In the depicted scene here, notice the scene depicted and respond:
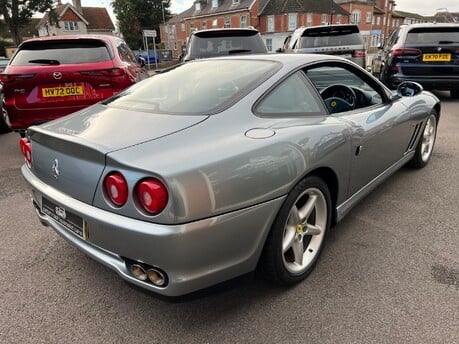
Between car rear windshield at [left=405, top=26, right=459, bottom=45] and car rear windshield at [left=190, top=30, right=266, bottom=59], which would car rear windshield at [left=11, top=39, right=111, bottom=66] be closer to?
car rear windshield at [left=190, top=30, right=266, bottom=59]

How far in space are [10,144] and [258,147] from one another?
17.7 feet

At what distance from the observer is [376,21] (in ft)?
199

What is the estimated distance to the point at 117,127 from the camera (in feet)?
6.69

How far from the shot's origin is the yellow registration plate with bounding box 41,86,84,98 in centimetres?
461

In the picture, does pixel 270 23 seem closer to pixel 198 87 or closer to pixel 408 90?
pixel 408 90

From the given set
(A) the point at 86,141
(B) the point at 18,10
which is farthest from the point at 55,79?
(B) the point at 18,10

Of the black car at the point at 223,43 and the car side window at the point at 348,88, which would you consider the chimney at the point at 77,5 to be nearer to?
the black car at the point at 223,43

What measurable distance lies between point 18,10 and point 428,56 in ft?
140

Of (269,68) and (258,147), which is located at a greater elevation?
(269,68)

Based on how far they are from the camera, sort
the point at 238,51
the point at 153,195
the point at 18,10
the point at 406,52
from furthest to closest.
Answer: the point at 18,10, the point at 406,52, the point at 238,51, the point at 153,195

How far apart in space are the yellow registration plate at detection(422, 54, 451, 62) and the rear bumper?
7265 millimetres

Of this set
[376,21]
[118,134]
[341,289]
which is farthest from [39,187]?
[376,21]

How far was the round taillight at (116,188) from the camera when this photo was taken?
1.69 m

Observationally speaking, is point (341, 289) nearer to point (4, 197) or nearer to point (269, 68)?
point (269, 68)
